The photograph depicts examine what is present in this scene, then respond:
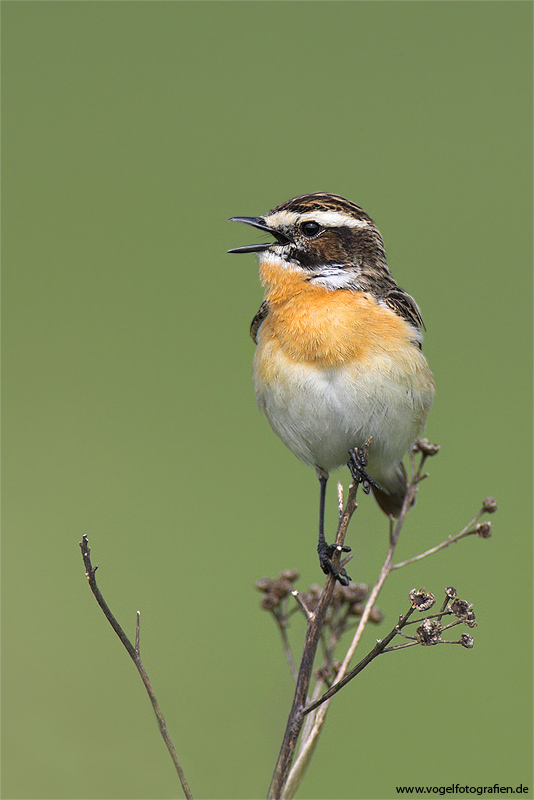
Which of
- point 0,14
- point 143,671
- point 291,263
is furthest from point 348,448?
point 0,14

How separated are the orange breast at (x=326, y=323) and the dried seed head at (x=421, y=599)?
5.30 ft

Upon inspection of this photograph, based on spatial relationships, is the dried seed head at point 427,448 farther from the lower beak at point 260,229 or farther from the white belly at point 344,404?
the lower beak at point 260,229

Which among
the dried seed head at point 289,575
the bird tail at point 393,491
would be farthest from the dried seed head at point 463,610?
the bird tail at point 393,491

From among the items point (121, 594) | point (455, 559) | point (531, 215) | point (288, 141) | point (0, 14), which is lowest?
point (121, 594)

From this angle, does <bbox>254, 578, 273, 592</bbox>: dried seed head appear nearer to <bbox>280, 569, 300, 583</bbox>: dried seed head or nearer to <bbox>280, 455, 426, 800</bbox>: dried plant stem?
<bbox>280, 569, 300, 583</bbox>: dried seed head

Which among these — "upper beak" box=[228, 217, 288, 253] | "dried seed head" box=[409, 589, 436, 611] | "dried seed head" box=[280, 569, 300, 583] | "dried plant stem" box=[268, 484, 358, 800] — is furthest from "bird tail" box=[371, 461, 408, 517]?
"dried seed head" box=[409, 589, 436, 611]

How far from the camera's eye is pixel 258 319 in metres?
4.49

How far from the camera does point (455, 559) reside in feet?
22.6

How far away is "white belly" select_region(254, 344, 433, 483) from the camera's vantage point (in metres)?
3.99

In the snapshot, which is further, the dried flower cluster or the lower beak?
the lower beak

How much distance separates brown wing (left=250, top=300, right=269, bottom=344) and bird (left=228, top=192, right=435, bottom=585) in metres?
0.02

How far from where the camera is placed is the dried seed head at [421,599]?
2.52 metres

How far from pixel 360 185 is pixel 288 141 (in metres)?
1.81

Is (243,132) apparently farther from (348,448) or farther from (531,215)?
(348,448)
